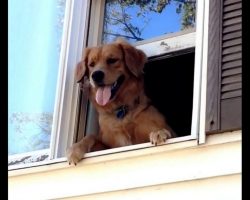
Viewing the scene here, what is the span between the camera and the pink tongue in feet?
12.3

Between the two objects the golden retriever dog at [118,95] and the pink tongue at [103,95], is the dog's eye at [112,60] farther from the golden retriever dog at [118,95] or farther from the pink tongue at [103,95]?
the pink tongue at [103,95]

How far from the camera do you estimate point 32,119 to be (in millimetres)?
3543

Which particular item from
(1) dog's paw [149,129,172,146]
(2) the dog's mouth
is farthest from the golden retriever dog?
(1) dog's paw [149,129,172,146]

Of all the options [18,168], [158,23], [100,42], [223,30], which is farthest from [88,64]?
[223,30]

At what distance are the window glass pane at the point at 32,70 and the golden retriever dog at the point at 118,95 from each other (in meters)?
0.22

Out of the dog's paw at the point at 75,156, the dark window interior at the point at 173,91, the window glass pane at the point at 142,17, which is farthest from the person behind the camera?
the dark window interior at the point at 173,91

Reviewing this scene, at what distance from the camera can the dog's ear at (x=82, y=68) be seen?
3.59m

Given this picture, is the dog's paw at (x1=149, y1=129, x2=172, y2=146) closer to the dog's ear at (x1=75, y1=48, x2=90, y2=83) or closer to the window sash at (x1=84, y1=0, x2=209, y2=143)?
the window sash at (x1=84, y1=0, x2=209, y2=143)

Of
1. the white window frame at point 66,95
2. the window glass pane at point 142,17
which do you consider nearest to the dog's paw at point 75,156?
the white window frame at point 66,95

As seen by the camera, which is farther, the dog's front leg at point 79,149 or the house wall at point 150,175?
the dog's front leg at point 79,149

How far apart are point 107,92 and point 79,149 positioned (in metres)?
0.77

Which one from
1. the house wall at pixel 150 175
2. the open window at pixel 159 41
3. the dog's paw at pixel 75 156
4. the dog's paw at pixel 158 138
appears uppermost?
the open window at pixel 159 41

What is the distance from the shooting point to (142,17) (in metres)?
4.18

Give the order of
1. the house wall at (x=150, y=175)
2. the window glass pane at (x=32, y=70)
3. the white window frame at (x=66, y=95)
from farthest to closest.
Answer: the window glass pane at (x=32, y=70)
the white window frame at (x=66, y=95)
the house wall at (x=150, y=175)
